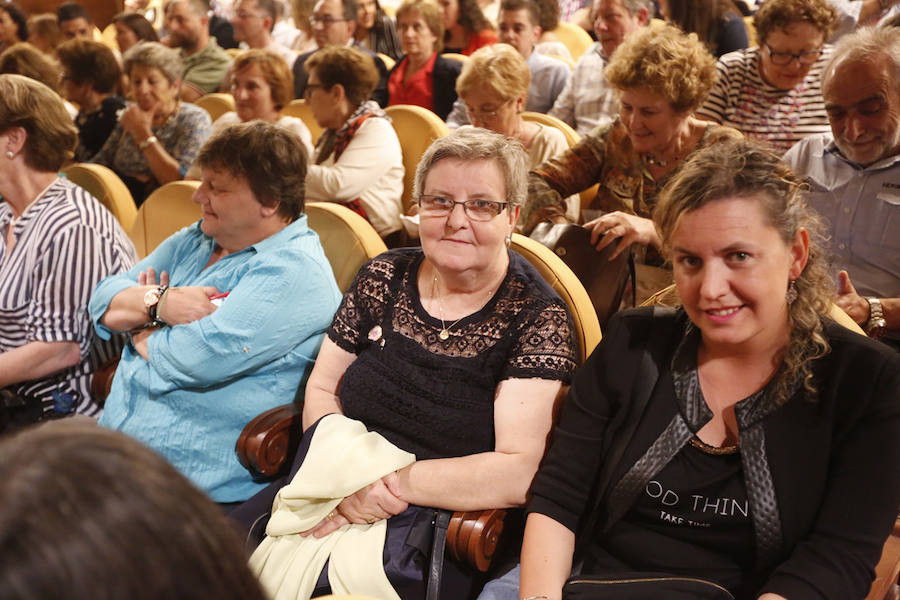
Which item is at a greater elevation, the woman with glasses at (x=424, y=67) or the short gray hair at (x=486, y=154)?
the short gray hair at (x=486, y=154)

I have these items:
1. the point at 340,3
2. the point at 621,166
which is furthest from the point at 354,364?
the point at 340,3

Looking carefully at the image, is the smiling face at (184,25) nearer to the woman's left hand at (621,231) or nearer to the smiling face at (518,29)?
the smiling face at (518,29)

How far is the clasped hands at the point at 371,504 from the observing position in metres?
1.46

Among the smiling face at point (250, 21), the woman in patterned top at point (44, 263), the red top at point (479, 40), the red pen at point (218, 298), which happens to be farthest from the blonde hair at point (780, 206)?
the smiling face at point (250, 21)

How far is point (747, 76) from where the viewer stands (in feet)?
8.86

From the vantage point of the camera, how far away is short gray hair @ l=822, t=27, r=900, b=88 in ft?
5.65

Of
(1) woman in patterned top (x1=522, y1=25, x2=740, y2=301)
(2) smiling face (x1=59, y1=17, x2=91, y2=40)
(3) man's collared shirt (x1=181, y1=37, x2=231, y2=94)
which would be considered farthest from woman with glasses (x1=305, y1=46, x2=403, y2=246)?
(2) smiling face (x1=59, y1=17, x2=91, y2=40)

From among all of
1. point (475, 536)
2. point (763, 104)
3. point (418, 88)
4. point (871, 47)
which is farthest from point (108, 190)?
point (871, 47)

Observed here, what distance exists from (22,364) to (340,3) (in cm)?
315

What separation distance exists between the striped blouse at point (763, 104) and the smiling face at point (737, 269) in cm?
157

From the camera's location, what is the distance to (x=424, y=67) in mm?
3967

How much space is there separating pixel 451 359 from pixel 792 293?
0.62 metres

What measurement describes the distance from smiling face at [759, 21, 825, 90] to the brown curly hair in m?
0.02

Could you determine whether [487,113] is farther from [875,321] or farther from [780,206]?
[780,206]
